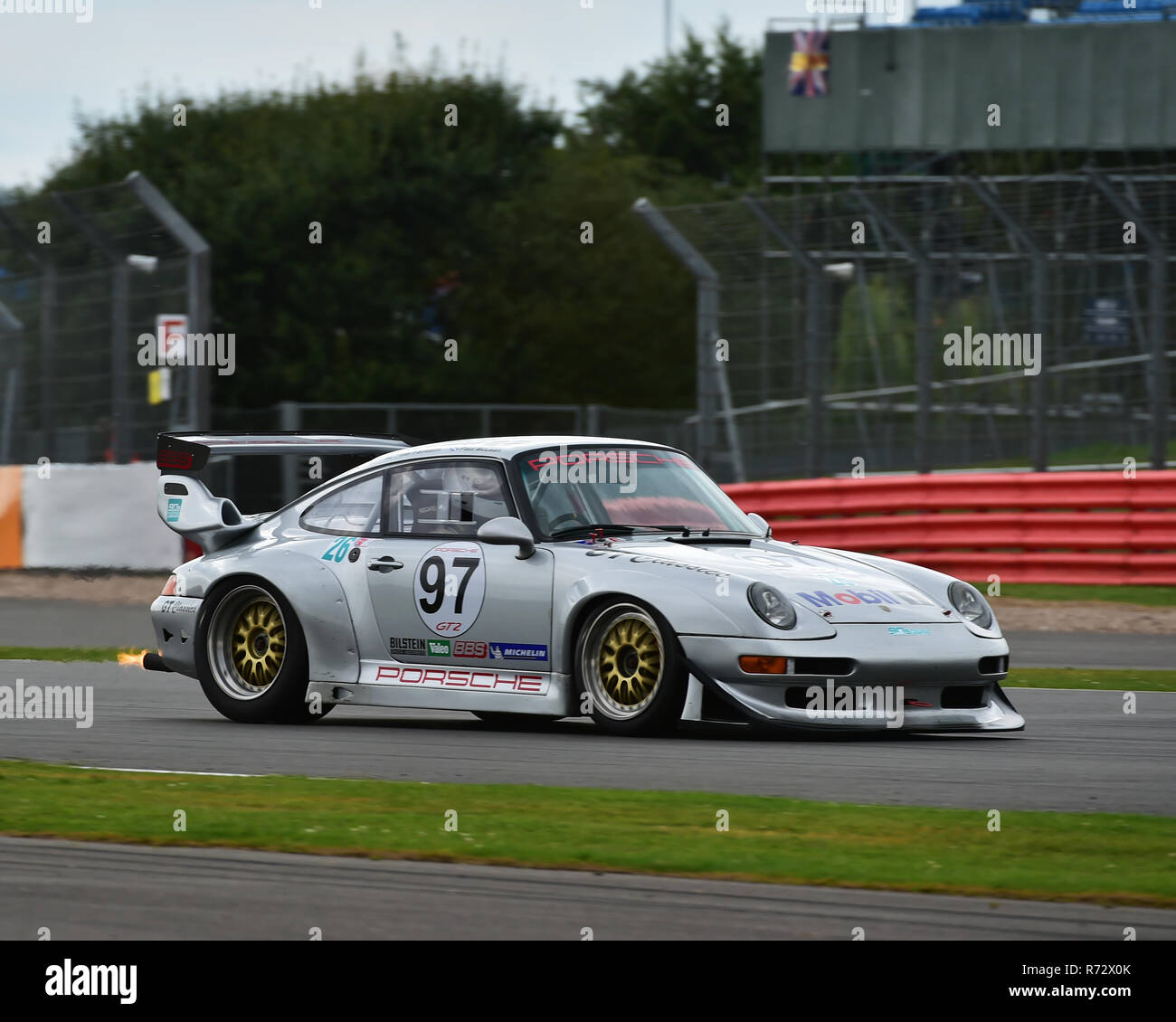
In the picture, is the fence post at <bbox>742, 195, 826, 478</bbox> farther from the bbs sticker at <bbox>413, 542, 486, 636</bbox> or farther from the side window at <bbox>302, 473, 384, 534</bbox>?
the bbs sticker at <bbox>413, 542, 486, 636</bbox>

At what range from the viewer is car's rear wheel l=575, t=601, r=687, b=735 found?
29.0 ft

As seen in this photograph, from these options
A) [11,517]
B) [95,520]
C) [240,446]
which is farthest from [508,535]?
[11,517]

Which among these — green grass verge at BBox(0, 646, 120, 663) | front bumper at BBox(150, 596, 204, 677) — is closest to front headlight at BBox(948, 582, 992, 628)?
front bumper at BBox(150, 596, 204, 677)

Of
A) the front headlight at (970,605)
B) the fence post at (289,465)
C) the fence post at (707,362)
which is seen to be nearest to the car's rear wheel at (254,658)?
the front headlight at (970,605)

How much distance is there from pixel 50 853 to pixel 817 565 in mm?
3979

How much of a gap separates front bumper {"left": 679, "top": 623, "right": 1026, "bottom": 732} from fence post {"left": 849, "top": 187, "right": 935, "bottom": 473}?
→ 35.7 ft

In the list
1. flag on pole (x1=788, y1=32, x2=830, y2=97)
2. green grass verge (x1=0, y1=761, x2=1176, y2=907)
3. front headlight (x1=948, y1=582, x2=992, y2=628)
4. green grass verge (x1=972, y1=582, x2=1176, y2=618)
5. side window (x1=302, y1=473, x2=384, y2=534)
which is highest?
flag on pole (x1=788, y1=32, x2=830, y2=97)

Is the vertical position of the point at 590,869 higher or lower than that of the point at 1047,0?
lower

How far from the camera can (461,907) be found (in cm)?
532

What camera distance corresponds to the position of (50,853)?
20.3 ft

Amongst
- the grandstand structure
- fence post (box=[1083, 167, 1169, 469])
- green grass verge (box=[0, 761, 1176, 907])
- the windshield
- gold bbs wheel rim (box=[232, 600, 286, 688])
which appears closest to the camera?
green grass verge (box=[0, 761, 1176, 907])
